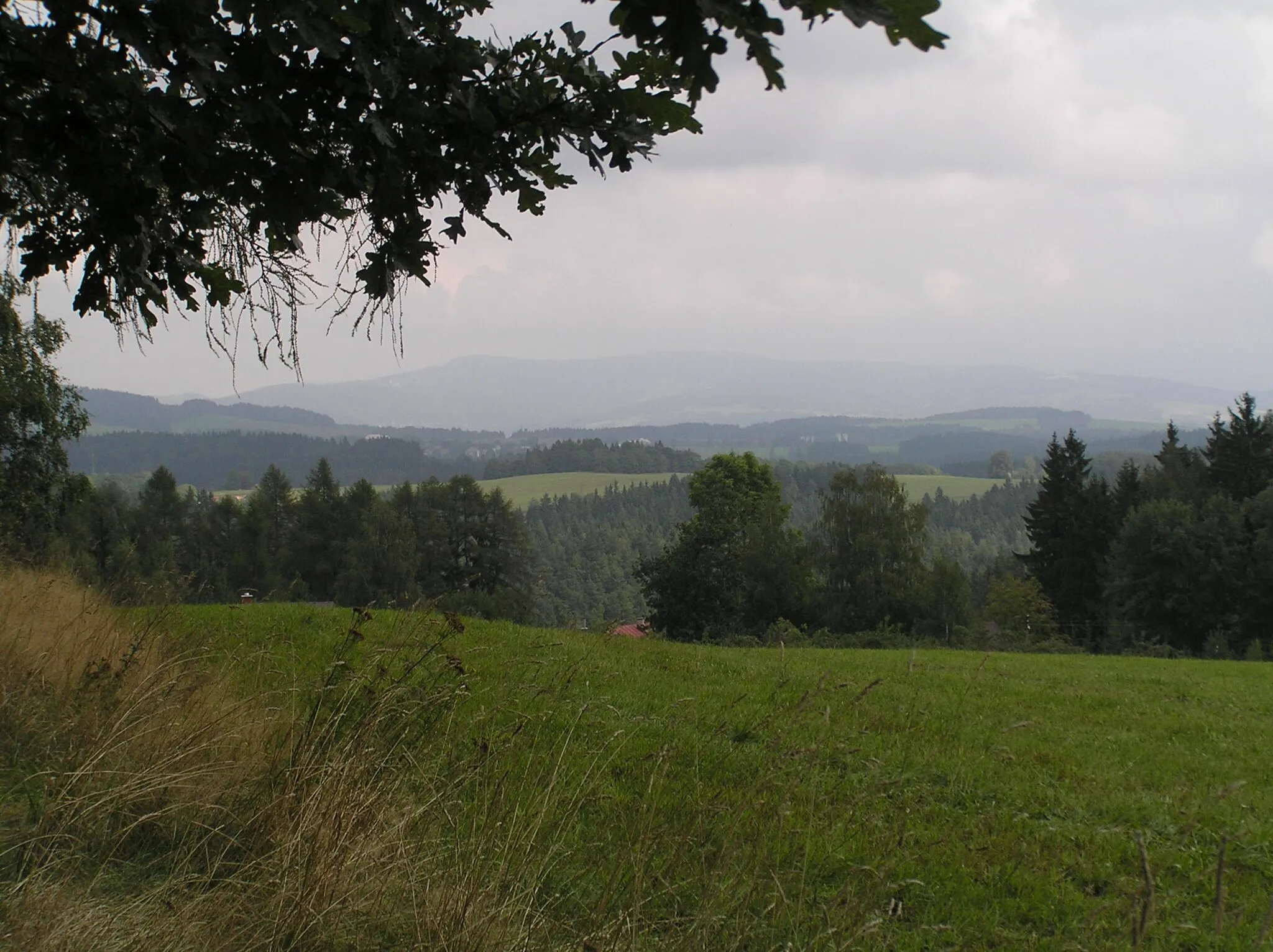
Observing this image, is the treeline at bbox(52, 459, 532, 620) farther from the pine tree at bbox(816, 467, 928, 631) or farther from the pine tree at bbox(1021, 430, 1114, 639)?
the pine tree at bbox(1021, 430, 1114, 639)

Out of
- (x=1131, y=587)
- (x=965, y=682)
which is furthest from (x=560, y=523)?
(x=965, y=682)

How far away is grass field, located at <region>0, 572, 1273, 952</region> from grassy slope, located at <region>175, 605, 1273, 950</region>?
3 cm

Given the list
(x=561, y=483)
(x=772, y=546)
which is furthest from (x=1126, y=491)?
(x=561, y=483)

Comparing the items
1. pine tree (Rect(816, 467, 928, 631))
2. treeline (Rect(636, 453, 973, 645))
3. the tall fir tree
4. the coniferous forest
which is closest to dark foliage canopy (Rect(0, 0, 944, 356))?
the coniferous forest

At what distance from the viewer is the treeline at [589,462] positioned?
18538 cm

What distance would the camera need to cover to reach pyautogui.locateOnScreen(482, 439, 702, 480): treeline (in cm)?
18538

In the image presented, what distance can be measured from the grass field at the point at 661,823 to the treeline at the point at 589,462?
574 ft

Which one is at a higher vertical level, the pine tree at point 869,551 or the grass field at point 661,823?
the grass field at point 661,823

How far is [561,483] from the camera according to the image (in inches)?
6580

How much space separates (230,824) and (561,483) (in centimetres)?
16388

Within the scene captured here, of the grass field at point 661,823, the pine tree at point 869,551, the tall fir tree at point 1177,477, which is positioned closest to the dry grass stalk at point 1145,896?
the grass field at point 661,823

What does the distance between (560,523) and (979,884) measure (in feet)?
416

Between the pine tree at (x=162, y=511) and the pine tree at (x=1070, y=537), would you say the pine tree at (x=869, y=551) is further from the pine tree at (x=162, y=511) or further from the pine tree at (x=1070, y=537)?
the pine tree at (x=162, y=511)

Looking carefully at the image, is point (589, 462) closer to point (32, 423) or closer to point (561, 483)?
point (561, 483)
